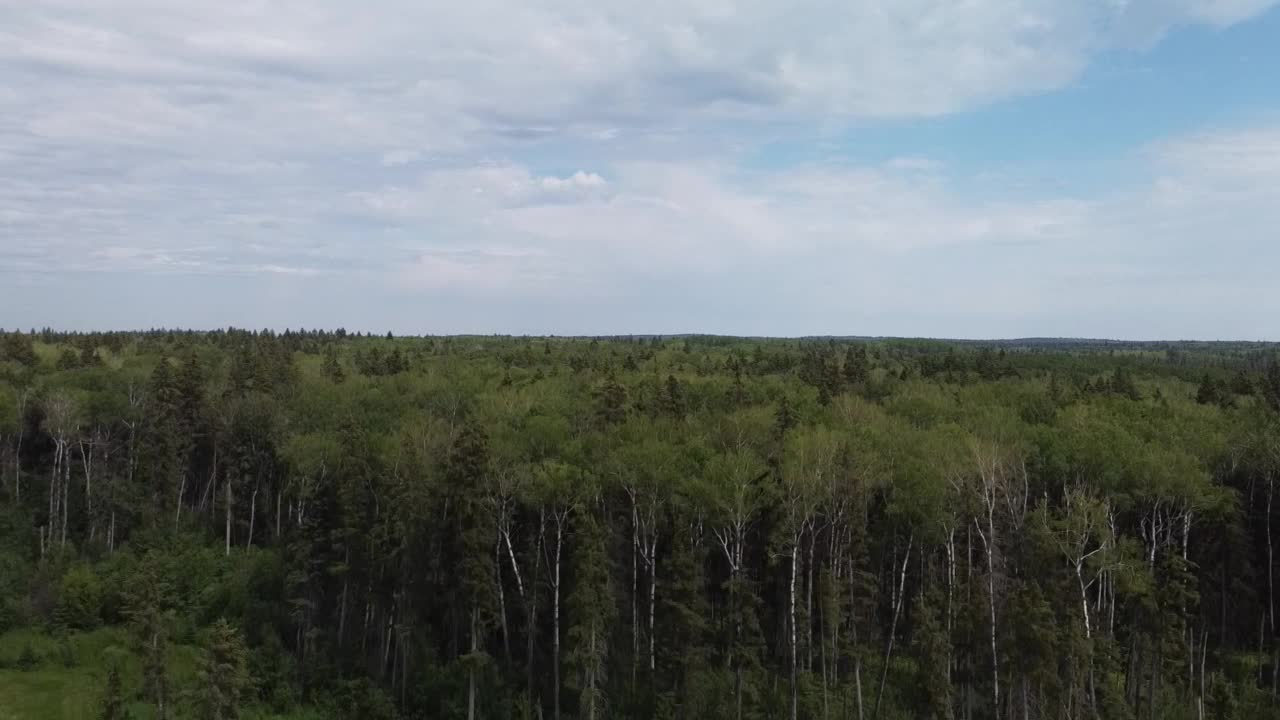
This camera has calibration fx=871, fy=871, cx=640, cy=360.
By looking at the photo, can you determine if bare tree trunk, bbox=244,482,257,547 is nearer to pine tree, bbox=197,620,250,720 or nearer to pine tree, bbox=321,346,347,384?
pine tree, bbox=321,346,347,384

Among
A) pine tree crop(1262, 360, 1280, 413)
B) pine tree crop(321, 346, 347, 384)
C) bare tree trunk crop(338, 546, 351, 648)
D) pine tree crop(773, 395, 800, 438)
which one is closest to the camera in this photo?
bare tree trunk crop(338, 546, 351, 648)

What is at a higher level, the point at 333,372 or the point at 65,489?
the point at 333,372

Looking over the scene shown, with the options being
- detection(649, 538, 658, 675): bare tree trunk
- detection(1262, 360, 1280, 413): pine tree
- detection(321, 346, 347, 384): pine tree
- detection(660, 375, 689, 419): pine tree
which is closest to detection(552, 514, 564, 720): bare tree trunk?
detection(649, 538, 658, 675): bare tree trunk

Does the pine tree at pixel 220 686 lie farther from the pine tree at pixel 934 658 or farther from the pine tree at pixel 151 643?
the pine tree at pixel 934 658

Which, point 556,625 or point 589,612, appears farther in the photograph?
point 556,625

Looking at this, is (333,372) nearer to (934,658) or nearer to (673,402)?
(673,402)

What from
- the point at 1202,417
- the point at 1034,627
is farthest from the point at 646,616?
the point at 1202,417

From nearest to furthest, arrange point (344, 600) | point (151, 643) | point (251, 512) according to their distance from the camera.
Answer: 1. point (151, 643)
2. point (344, 600)
3. point (251, 512)

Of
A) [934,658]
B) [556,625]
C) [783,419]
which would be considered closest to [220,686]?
[556,625]

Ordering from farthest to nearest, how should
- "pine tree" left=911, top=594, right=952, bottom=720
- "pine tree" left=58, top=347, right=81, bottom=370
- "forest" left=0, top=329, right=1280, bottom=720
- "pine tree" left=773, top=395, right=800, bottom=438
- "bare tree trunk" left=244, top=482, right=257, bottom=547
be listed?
"pine tree" left=58, top=347, right=81, bottom=370 → "bare tree trunk" left=244, top=482, right=257, bottom=547 → "pine tree" left=773, top=395, right=800, bottom=438 → "forest" left=0, top=329, right=1280, bottom=720 → "pine tree" left=911, top=594, right=952, bottom=720
